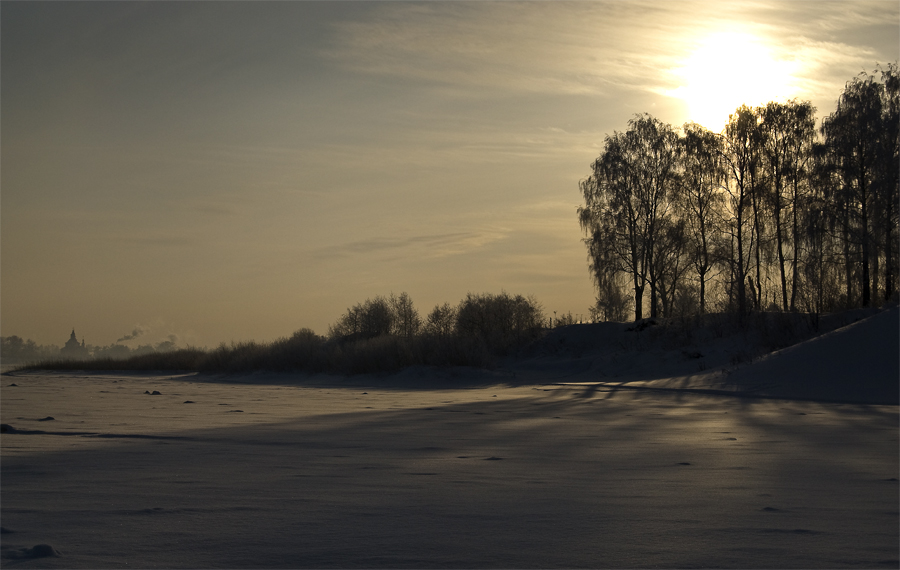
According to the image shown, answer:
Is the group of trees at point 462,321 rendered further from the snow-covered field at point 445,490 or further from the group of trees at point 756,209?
the snow-covered field at point 445,490

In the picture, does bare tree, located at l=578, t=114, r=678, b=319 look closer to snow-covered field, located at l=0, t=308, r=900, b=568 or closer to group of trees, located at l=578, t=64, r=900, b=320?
group of trees, located at l=578, t=64, r=900, b=320

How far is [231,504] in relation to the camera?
327cm

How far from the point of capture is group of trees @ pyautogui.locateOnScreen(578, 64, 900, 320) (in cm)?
2806

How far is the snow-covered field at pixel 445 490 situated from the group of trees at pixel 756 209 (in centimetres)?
2217

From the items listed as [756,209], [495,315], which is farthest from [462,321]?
[756,209]

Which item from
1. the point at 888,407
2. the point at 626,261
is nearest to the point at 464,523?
the point at 888,407

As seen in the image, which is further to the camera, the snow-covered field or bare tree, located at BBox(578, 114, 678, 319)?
bare tree, located at BBox(578, 114, 678, 319)

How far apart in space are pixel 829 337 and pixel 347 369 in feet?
51.7

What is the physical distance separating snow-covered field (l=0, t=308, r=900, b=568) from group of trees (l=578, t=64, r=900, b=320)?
2217cm

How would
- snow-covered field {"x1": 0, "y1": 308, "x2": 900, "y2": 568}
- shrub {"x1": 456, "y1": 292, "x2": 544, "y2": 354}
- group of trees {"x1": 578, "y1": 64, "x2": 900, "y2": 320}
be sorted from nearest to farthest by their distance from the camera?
snow-covered field {"x1": 0, "y1": 308, "x2": 900, "y2": 568} → group of trees {"x1": 578, "y1": 64, "x2": 900, "y2": 320} → shrub {"x1": 456, "y1": 292, "x2": 544, "y2": 354}

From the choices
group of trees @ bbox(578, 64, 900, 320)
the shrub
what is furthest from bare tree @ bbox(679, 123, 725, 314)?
the shrub

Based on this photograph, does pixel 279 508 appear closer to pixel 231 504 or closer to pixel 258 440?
pixel 231 504

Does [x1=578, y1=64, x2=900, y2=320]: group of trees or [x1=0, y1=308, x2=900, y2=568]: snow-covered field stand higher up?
[x1=578, y1=64, x2=900, y2=320]: group of trees

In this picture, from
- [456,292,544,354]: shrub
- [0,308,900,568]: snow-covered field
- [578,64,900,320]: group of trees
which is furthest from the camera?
[456,292,544,354]: shrub
